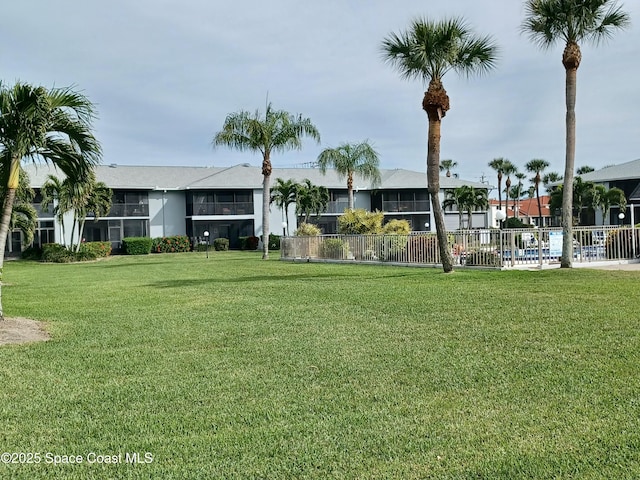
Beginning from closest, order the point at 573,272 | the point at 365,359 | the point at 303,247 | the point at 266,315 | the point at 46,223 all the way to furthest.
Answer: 1. the point at 365,359
2. the point at 266,315
3. the point at 573,272
4. the point at 303,247
5. the point at 46,223

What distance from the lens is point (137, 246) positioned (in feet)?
145

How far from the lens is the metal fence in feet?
64.4

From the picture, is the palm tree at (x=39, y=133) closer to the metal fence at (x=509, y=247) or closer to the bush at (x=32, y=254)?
the metal fence at (x=509, y=247)

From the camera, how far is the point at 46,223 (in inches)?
1725

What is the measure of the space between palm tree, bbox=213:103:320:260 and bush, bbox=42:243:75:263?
480 inches

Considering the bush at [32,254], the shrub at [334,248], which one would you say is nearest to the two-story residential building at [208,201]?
the bush at [32,254]

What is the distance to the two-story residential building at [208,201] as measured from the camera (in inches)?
1812

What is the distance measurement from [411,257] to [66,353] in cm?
1719

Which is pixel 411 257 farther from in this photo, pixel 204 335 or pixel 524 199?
pixel 524 199

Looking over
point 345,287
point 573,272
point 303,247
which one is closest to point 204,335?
point 345,287

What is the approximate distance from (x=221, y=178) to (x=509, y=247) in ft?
110

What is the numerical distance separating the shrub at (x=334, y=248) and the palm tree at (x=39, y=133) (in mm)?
17497

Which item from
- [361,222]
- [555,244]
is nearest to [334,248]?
[361,222]

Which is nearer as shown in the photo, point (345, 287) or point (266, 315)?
point (266, 315)
